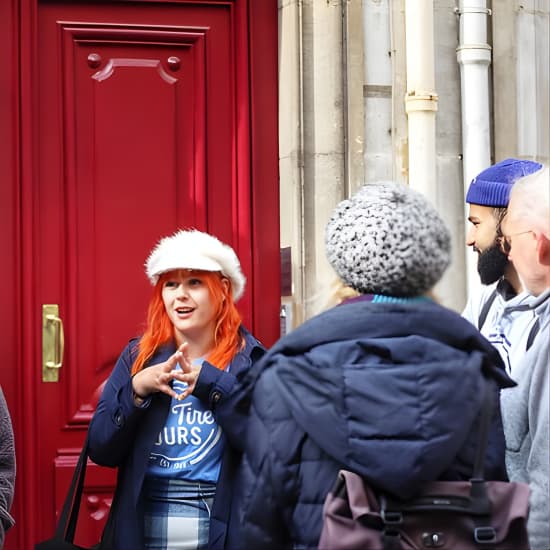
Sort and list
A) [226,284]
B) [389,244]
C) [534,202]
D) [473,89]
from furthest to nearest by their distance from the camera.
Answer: [473,89] < [226,284] < [534,202] < [389,244]

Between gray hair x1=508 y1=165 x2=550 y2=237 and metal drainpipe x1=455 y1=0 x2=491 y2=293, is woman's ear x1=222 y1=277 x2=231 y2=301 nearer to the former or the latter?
gray hair x1=508 y1=165 x2=550 y2=237

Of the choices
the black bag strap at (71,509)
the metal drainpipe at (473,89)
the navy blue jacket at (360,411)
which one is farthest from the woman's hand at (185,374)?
the metal drainpipe at (473,89)

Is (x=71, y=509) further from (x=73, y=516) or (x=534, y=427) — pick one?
(x=534, y=427)

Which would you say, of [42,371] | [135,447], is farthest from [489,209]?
[42,371]

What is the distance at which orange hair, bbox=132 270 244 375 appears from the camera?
133 inches

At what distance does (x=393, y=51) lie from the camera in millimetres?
4621

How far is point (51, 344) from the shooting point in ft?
14.9

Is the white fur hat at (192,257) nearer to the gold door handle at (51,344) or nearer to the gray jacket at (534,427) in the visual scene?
the gray jacket at (534,427)

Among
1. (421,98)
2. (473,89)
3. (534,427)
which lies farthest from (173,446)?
(473,89)

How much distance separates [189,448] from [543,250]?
1.14 m

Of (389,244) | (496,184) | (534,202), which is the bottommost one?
(389,244)

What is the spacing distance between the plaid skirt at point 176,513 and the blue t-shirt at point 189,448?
0.03 meters

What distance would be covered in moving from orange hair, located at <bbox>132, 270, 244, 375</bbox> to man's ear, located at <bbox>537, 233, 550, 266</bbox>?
37.9 inches

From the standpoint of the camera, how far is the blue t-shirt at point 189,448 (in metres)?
3.19
